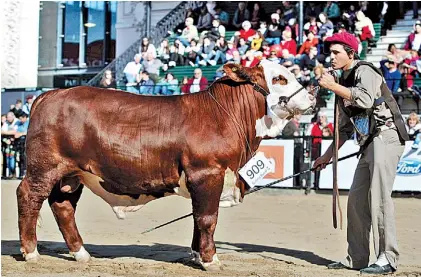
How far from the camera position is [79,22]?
102 ft

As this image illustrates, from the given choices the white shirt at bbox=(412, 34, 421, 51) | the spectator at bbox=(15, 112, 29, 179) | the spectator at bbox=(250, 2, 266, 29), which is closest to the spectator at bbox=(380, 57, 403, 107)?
the white shirt at bbox=(412, 34, 421, 51)

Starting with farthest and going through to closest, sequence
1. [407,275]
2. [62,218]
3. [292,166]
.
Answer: [292,166] → [62,218] → [407,275]

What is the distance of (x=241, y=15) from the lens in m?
23.2

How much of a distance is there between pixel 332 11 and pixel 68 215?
1502 centimetres

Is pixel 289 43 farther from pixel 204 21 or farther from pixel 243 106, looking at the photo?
pixel 243 106

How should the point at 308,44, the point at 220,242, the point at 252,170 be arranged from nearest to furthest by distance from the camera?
the point at 252,170 < the point at 220,242 < the point at 308,44

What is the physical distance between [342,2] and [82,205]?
11.2 m

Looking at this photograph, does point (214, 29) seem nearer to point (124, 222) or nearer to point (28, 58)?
point (28, 58)

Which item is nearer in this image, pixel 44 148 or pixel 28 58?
pixel 44 148

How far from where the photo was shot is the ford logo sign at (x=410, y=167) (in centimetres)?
1442

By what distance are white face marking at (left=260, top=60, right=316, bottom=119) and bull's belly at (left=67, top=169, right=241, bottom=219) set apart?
2.37 ft

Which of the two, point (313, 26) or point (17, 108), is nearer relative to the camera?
point (313, 26)

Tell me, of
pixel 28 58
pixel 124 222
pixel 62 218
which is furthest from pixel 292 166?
pixel 28 58

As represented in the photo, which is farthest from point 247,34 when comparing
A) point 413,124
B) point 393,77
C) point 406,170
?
point 406,170
